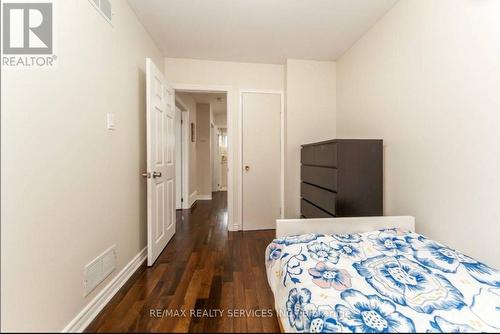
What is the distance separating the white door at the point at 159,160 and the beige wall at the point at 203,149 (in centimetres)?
258

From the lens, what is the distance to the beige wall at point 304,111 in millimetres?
2982

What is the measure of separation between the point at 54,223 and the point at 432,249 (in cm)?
179

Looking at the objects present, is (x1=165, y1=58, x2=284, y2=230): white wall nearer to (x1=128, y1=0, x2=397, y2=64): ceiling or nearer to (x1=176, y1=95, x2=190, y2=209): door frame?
(x1=128, y1=0, x2=397, y2=64): ceiling

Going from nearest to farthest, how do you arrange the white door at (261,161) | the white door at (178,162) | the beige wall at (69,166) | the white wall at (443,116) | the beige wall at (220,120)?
the beige wall at (69,166) → the white wall at (443,116) → the white door at (261,161) → the white door at (178,162) → the beige wall at (220,120)

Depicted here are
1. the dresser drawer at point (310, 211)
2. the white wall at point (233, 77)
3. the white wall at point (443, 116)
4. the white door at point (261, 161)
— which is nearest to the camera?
the white wall at point (443, 116)

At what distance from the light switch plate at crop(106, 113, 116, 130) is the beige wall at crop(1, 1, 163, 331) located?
0.04 meters

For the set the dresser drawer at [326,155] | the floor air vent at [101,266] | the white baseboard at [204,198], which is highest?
the dresser drawer at [326,155]

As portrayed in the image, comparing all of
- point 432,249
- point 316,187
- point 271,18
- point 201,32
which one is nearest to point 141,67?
point 201,32

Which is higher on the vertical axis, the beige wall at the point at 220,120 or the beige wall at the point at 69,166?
the beige wall at the point at 220,120

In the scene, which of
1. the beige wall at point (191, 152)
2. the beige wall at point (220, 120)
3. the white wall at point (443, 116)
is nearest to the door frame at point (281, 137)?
the white wall at point (443, 116)

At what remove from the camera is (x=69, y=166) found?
89cm

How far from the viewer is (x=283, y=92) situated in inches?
123

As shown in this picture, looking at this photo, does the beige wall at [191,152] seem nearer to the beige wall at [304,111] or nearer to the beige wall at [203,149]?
the beige wall at [203,149]

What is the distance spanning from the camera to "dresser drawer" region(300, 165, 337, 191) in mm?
1971
